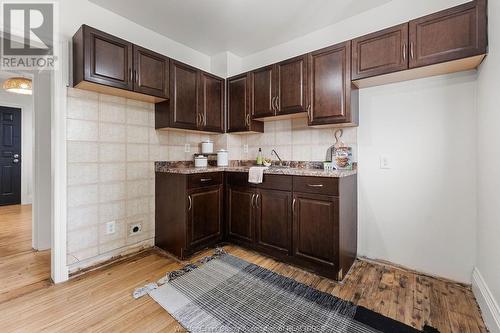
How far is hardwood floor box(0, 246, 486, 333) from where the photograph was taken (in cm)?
141

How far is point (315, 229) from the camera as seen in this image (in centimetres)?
199

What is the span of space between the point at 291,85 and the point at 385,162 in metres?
1.21

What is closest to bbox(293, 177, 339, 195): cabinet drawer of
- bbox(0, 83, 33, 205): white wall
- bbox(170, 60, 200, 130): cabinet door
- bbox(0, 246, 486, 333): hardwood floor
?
bbox(0, 246, 486, 333): hardwood floor

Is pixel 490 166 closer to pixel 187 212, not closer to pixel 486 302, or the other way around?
pixel 486 302

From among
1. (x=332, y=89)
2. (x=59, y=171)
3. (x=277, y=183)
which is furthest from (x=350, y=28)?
(x=59, y=171)

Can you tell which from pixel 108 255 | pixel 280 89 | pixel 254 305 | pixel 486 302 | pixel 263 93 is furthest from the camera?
pixel 263 93

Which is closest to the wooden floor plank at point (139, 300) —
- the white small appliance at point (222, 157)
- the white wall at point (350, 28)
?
the white small appliance at point (222, 157)

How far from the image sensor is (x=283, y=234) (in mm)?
2201

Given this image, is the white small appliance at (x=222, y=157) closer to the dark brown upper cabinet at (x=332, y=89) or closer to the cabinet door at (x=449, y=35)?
the dark brown upper cabinet at (x=332, y=89)

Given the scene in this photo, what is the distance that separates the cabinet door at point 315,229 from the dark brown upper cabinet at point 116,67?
179 cm

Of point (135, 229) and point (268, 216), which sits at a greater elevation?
point (268, 216)

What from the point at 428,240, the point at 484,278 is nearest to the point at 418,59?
the point at 428,240

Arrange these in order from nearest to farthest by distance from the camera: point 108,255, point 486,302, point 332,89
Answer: point 486,302
point 332,89
point 108,255

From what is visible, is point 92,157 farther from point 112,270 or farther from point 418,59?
point 418,59
